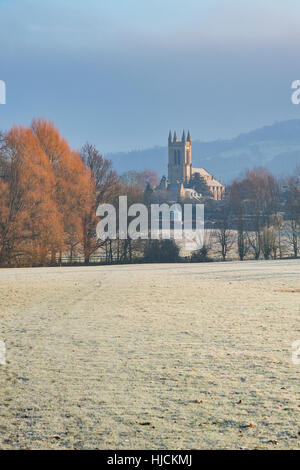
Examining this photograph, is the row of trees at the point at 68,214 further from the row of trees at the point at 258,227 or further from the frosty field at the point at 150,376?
the frosty field at the point at 150,376

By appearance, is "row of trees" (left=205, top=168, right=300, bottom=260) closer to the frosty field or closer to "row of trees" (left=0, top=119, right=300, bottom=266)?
"row of trees" (left=0, top=119, right=300, bottom=266)

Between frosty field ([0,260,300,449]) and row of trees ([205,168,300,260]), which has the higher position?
row of trees ([205,168,300,260])

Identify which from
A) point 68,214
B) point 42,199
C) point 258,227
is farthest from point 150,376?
point 258,227

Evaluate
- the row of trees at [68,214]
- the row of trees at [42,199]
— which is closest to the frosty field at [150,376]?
the row of trees at [42,199]

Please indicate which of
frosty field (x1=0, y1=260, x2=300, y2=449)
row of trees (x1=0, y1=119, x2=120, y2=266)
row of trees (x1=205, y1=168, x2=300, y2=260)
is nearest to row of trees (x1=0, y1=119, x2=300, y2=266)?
row of trees (x1=0, y1=119, x2=120, y2=266)

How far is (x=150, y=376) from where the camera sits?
35.4ft

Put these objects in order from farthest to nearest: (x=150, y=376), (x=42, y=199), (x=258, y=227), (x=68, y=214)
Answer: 1. (x=258, y=227)
2. (x=68, y=214)
3. (x=42, y=199)
4. (x=150, y=376)

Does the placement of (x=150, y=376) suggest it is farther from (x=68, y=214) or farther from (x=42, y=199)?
(x=68, y=214)

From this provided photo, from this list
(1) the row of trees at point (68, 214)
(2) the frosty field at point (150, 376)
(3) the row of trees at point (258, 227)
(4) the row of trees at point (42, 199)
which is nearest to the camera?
(2) the frosty field at point (150, 376)

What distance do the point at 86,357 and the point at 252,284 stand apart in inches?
767

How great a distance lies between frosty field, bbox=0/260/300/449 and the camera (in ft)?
25.7

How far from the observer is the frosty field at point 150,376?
7.83 m

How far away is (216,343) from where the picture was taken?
45.3 ft
